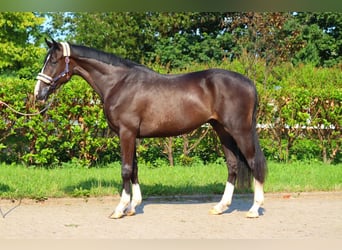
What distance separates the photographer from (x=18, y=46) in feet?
86.5

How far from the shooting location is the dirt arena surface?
17.7 feet

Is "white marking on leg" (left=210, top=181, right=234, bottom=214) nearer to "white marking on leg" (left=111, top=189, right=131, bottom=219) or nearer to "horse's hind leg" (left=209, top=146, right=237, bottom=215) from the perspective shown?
"horse's hind leg" (left=209, top=146, right=237, bottom=215)

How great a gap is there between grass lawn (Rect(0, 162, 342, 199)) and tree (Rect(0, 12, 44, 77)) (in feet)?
53.0

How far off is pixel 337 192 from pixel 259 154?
7.82 ft

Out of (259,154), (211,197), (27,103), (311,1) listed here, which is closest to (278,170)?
(211,197)

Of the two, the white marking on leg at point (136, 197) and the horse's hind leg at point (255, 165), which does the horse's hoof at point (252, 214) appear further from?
the white marking on leg at point (136, 197)

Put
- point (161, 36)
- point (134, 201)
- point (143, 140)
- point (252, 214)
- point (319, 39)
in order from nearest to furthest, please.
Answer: point (252, 214)
point (134, 201)
point (143, 140)
point (319, 39)
point (161, 36)

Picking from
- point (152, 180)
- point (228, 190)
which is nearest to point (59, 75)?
point (228, 190)

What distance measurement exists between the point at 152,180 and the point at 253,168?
110 inches

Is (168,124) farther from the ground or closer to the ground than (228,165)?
farther from the ground

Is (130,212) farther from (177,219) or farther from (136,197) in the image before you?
(177,219)

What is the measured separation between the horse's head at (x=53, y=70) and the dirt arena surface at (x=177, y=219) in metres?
1.71

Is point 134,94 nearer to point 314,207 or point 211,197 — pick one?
point 211,197

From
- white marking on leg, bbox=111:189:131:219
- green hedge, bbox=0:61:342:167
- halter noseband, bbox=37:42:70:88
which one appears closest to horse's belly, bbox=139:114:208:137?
white marking on leg, bbox=111:189:131:219
